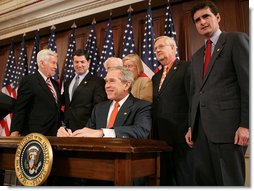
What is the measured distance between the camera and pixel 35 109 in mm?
3197

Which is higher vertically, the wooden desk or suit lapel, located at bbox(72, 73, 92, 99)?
suit lapel, located at bbox(72, 73, 92, 99)

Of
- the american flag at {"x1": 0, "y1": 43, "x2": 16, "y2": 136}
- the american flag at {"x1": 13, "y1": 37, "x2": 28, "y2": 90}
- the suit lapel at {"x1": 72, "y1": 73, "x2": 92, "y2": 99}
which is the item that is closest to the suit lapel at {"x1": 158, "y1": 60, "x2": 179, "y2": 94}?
the suit lapel at {"x1": 72, "y1": 73, "x2": 92, "y2": 99}

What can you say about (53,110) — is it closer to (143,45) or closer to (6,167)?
(6,167)

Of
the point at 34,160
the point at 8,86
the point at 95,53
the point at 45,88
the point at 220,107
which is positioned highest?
the point at 95,53

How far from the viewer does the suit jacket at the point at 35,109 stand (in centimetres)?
313

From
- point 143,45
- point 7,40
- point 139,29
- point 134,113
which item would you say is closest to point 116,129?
point 134,113

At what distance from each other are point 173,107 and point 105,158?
125 cm

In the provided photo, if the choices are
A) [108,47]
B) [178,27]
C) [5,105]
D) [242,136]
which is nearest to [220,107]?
[242,136]

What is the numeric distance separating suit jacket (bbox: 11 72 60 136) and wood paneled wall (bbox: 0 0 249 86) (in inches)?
77.2

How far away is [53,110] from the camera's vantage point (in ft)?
10.6

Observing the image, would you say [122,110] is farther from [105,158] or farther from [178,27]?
[178,27]

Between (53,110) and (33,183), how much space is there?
1.82m

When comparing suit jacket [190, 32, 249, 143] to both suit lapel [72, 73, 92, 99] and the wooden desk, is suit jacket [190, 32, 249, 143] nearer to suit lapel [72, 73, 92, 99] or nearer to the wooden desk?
the wooden desk

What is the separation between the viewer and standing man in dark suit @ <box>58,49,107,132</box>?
3037 millimetres
